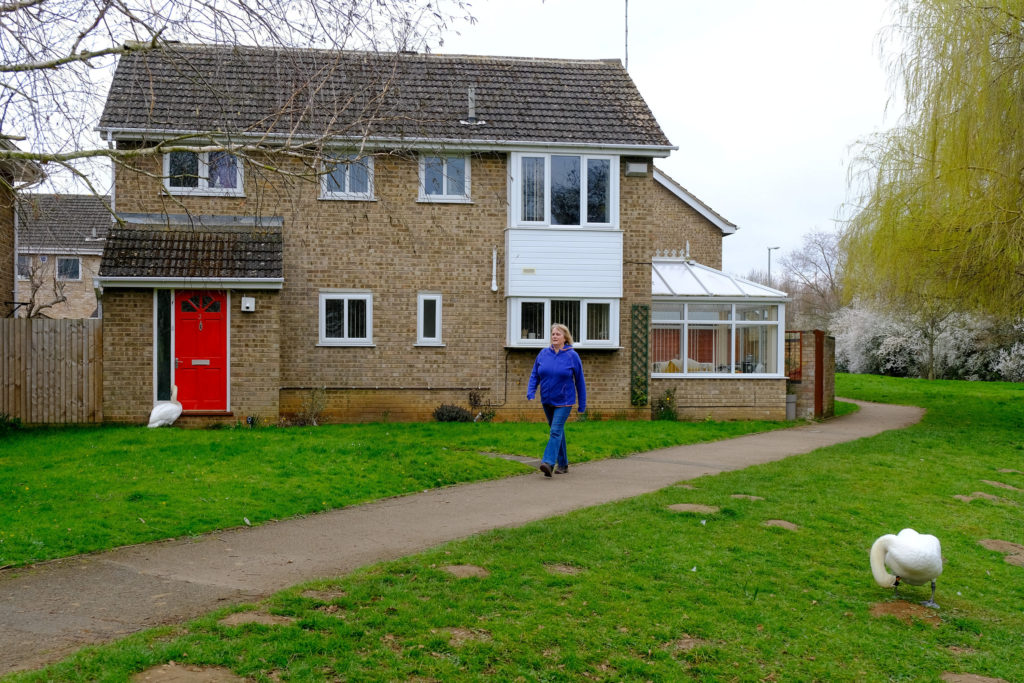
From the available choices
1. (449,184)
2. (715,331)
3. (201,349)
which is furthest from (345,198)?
→ (715,331)

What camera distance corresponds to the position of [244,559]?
7.52 meters

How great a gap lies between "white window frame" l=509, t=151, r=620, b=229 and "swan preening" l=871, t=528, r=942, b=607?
12.8 m

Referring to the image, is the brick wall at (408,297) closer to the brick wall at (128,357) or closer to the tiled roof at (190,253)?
the tiled roof at (190,253)

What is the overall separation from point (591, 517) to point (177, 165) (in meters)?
12.7

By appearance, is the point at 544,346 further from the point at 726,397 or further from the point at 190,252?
the point at 190,252

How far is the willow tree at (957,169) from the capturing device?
58.9 feet

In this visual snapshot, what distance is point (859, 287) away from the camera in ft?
72.4

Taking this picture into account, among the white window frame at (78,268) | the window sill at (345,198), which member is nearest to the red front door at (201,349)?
the window sill at (345,198)

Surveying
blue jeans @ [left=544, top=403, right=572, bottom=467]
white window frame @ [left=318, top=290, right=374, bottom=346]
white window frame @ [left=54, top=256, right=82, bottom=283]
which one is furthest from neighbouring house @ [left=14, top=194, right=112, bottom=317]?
blue jeans @ [left=544, top=403, right=572, bottom=467]

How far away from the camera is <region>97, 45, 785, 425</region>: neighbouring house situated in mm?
Answer: 17594

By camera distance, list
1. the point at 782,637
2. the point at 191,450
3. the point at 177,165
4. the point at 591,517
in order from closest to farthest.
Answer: the point at 782,637
the point at 591,517
the point at 191,450
the point at 177,165

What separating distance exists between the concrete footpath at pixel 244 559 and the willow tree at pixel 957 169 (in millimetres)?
9623

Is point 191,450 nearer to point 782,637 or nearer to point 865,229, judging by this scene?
point 782,637

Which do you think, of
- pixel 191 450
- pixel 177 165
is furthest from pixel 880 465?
pixel 177 165
